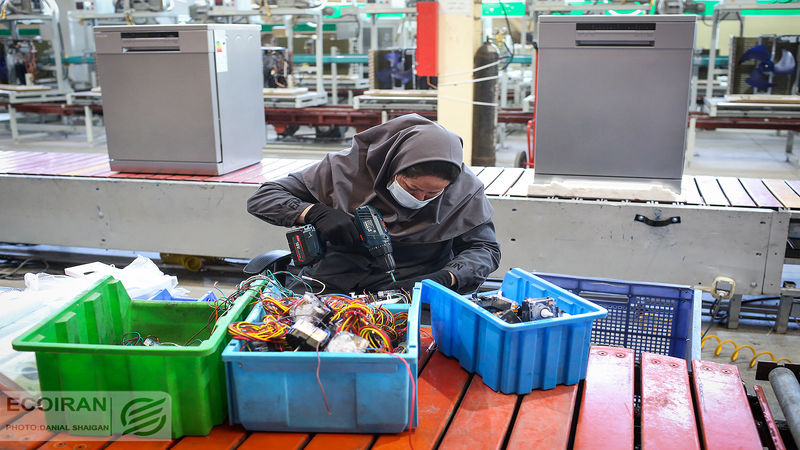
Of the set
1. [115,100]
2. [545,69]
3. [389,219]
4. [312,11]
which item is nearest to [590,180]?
[545,69]

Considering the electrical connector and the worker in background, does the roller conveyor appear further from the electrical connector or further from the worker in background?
the electrical connector

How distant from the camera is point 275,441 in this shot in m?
1.36

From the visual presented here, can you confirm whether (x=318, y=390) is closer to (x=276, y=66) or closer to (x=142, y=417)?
(x=142, y=417)

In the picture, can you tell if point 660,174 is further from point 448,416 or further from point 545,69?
point 448,416

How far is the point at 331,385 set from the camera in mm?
1342

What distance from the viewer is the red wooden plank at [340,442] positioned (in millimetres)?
1344

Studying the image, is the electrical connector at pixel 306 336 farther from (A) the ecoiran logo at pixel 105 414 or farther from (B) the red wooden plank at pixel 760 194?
(B) the red wooden plank at pixel 760 194

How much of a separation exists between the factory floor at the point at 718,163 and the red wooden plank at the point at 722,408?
4.04ft

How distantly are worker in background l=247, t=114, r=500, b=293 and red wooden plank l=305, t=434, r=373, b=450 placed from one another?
83cm

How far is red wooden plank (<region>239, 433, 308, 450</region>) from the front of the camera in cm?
134

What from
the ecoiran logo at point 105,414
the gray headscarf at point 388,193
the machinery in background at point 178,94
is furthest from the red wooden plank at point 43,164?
the ecoiran logo at point 105,414

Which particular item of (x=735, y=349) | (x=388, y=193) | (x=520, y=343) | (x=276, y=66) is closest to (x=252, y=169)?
(x=388, y=193)

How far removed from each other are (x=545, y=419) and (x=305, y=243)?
1.00 m

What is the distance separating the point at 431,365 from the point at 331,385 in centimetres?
41
